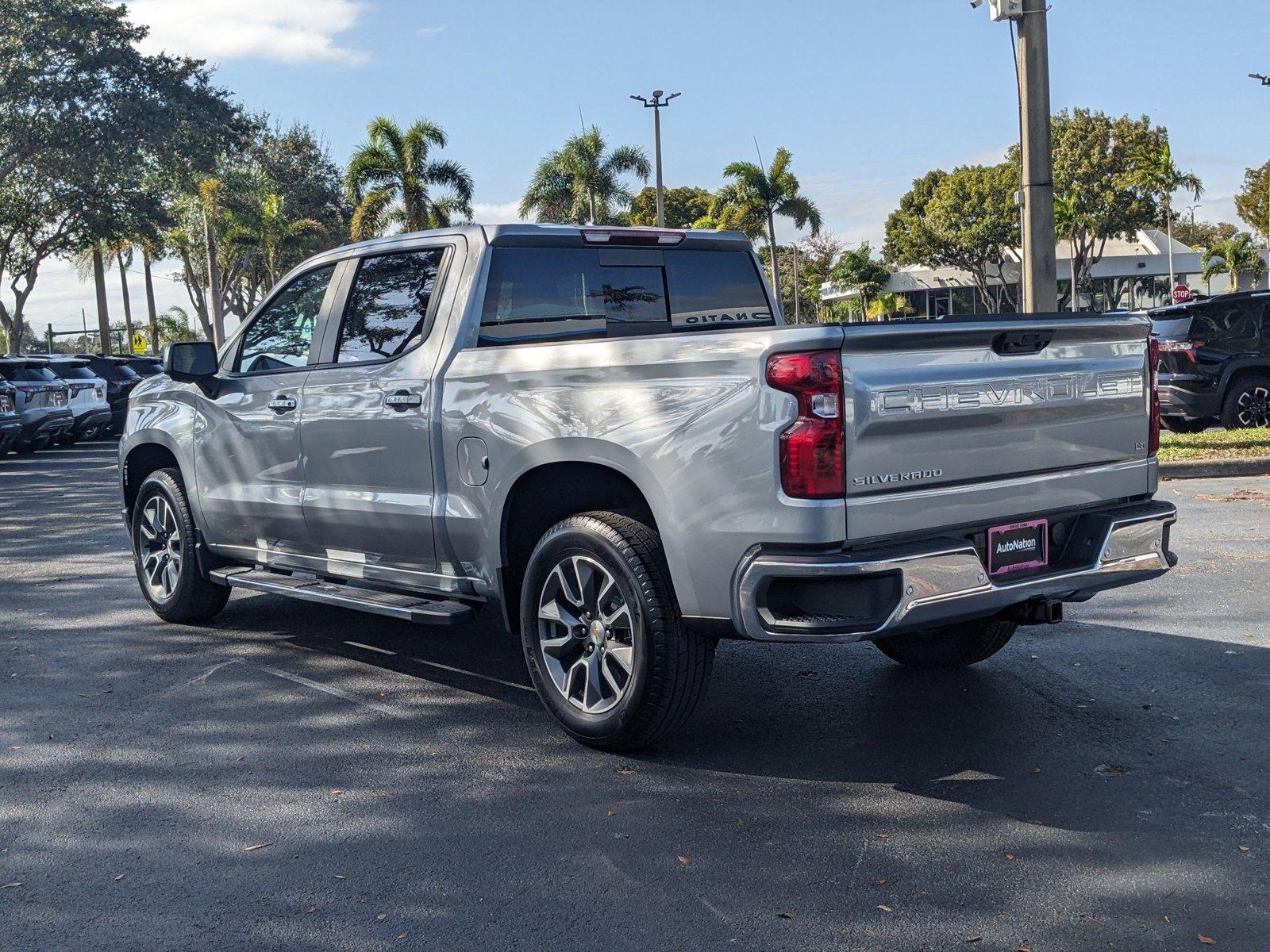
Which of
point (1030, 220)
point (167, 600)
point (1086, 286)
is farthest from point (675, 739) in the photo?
point (1086, 286)

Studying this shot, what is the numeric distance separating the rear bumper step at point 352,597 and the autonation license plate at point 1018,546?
213cm

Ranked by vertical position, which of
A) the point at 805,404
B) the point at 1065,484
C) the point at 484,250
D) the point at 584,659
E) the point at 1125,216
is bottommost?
the point at 584,659

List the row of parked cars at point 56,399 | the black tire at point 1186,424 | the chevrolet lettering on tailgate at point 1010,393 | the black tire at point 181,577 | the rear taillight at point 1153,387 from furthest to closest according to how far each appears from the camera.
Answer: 1. the row of parked cars at point 56,399
2. the black tire at point 1186,424
3. the black tire at point 181,577
4. the rear taillight at point 1153,387
5. the chevrolet lettering on tailgate at point 1010,393

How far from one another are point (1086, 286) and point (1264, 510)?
223ft

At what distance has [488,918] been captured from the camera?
355 centimetres

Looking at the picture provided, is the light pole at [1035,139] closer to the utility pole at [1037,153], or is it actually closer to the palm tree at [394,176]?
Answer: the utility pole at [1037,153]

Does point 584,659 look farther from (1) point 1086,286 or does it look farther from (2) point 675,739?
(1) point 1086,286

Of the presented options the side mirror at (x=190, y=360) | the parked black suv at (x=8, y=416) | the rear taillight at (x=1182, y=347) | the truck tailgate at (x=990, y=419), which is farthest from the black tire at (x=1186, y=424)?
the parked black suv at (x=8, y=416)

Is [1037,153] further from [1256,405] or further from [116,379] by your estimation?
[116,379]

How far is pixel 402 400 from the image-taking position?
5.64m

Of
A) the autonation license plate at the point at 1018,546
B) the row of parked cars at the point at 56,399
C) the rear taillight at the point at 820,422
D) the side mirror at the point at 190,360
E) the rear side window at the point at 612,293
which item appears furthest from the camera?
the row of parked cars at the point at 56,399

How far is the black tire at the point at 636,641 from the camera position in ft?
15.2

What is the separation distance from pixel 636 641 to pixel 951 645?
73.8 inches

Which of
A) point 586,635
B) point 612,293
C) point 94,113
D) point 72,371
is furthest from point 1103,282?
point 586,635
